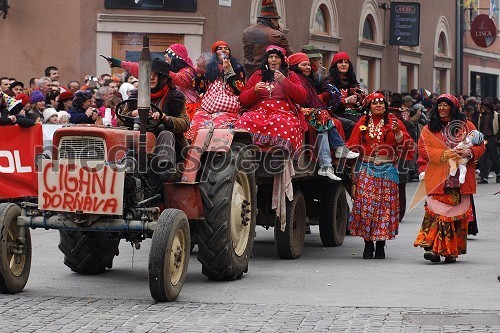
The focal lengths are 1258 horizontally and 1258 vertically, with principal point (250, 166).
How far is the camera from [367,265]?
42.0 feet

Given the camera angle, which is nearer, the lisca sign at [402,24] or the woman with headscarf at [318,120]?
the woman with headscarf at [318,120]

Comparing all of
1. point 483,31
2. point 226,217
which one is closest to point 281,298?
point 226,217

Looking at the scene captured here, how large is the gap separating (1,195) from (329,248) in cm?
481

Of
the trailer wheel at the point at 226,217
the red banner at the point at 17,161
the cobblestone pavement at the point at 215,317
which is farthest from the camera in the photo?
the red banner at the point at 17,161

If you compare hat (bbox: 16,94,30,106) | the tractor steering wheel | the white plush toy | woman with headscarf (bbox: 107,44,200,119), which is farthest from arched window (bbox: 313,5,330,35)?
the tractor steering wheel

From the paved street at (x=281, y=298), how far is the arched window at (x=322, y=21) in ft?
59.6

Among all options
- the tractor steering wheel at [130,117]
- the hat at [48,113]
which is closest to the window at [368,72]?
the hat at [48,113]

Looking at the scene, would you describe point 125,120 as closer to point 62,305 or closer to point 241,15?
point 62,305

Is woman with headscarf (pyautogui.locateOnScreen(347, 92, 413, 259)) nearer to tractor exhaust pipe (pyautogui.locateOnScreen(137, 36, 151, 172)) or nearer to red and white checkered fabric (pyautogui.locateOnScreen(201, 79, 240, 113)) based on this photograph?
red and white checkered fabric (pyautogui.locateOnScreen(201, 79, 240, 113))

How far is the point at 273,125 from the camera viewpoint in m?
12.7

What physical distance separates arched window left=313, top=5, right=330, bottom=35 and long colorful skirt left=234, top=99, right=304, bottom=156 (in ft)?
61.1

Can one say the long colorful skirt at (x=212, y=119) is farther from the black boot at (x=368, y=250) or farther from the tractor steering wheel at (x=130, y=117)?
the black boot at (x=368, y=250)

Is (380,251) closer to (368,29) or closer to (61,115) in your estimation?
(61,115)

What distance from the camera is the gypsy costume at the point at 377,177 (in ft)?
44.3
